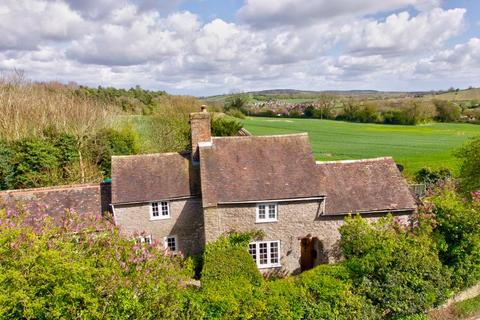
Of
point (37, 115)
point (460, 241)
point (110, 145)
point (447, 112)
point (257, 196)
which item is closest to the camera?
point (460, 241)

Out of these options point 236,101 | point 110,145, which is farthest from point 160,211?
point 236,101

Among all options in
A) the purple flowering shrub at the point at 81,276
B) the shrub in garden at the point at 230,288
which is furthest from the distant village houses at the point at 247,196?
the purple flowering shrub at the point at 81,276

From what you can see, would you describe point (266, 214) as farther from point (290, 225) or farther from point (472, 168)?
point (472, 168)

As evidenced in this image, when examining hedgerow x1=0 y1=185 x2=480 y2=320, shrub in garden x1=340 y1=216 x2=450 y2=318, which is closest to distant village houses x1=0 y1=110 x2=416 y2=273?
hedgerow x1=0 y1=185 x2=480 y2=320

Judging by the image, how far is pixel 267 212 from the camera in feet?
63.5

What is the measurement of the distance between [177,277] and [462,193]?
24.1m

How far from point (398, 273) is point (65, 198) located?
62.4 ft

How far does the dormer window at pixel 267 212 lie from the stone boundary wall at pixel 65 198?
926cm

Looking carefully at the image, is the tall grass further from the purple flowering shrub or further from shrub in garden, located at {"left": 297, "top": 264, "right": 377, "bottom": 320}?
shrub in garden, located at {"left": 297, "top": 264, "right": 377, "bottom": 320}

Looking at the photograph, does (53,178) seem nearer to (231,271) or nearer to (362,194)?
(231,271)

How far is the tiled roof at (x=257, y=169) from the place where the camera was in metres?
19.0

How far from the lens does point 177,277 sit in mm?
11891

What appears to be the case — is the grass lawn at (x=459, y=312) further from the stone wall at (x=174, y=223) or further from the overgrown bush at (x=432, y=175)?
the overgrown bush at (x=432, y=175)

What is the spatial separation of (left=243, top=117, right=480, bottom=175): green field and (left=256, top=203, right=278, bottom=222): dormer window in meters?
28.5
